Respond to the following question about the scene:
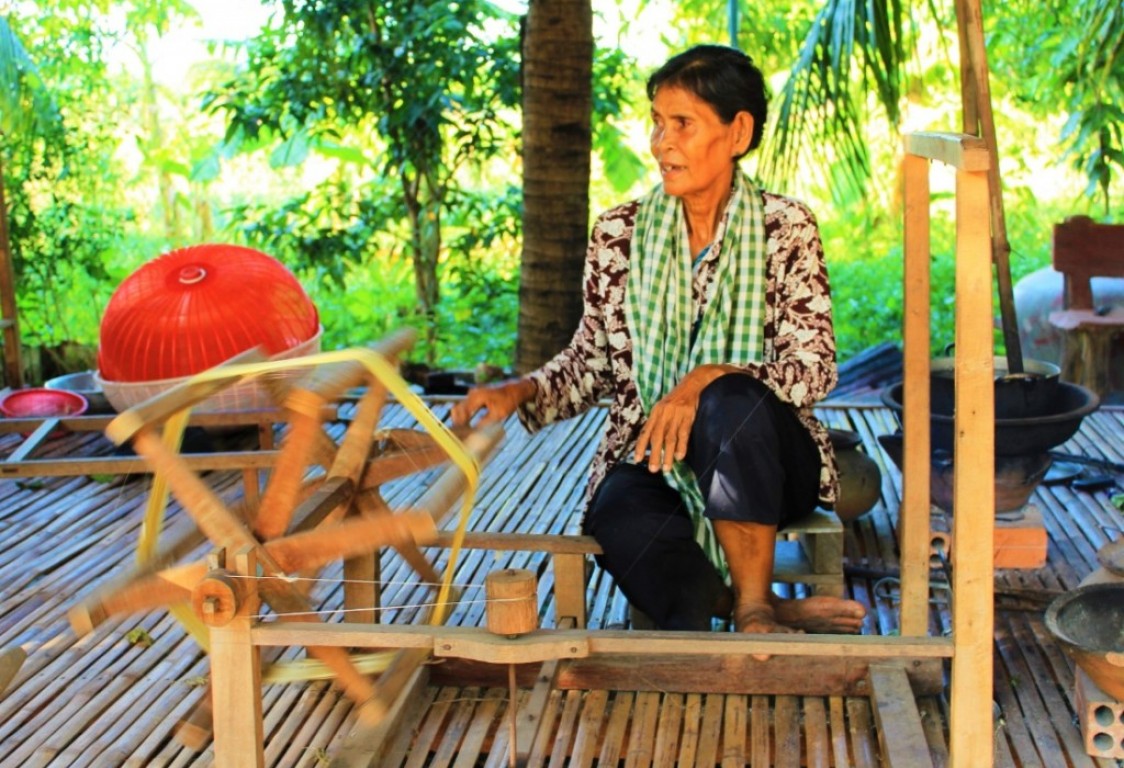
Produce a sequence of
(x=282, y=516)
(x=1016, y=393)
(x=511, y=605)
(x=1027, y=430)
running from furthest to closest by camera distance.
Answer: (x=1016, y=393) → (x=1027, y=430) → (x=282, y=516) → (x=511, y=605)

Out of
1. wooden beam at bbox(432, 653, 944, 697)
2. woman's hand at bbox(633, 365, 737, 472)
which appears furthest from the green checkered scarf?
wooden beam at bbox(432, 653, 944, 697)

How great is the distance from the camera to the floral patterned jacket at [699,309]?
275cm

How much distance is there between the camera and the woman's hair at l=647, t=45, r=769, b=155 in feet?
9.10

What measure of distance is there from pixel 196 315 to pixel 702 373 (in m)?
2.51

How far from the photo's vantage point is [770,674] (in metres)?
2.64

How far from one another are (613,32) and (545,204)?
5340 millimetres

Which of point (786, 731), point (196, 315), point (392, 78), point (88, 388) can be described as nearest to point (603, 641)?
point (786, 731)

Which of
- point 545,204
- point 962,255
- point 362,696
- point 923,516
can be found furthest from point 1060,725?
point 545,204

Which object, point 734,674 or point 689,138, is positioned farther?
point 689,138

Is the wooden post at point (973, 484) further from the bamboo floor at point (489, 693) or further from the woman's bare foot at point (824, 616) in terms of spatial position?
the woman's bare foot at point (824, 616)

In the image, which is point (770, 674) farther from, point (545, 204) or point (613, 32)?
point (613, 32)

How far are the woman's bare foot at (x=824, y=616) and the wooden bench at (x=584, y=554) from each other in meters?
0.16

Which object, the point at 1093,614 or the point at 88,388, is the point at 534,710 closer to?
the point at 1093,614

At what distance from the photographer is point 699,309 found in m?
2.92
